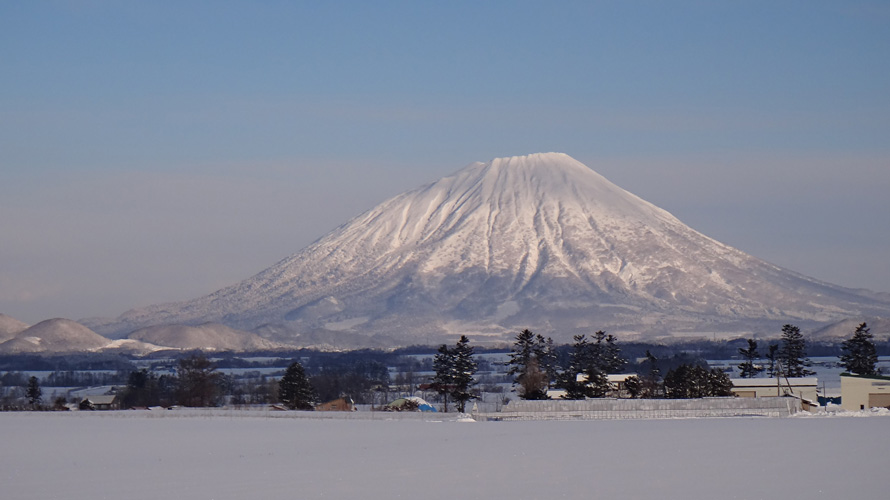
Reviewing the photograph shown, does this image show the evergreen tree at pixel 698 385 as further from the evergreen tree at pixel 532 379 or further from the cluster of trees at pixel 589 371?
the evergreen tree at pixel 532 379

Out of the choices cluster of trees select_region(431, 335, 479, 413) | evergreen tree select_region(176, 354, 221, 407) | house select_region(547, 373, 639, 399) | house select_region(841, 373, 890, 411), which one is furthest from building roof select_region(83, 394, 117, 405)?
house select_region(841, 373, 890, 411)

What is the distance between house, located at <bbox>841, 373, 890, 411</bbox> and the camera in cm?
6481

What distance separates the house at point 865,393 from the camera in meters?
64.8

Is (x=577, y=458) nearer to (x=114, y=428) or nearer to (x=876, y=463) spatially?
(x=876, y=463)

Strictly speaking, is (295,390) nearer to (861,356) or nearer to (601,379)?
(601,379)

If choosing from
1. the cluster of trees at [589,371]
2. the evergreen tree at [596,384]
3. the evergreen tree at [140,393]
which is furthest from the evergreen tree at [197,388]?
the evergreen tree at [596,384]

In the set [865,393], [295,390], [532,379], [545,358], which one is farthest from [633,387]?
[545,358]

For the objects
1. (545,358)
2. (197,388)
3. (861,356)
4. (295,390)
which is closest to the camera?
(295,390)


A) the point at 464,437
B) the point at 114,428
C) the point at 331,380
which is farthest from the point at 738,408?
the point at 331,380

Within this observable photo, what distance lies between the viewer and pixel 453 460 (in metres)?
38.2

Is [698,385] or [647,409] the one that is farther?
[698,385]

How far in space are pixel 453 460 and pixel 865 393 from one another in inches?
1345

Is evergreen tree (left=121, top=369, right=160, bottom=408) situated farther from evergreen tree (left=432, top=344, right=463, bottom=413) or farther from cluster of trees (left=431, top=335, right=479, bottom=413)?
cluster of trees (left=431, top=335, right=479, bottom=413)

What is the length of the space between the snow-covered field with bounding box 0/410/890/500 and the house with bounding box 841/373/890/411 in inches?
437
